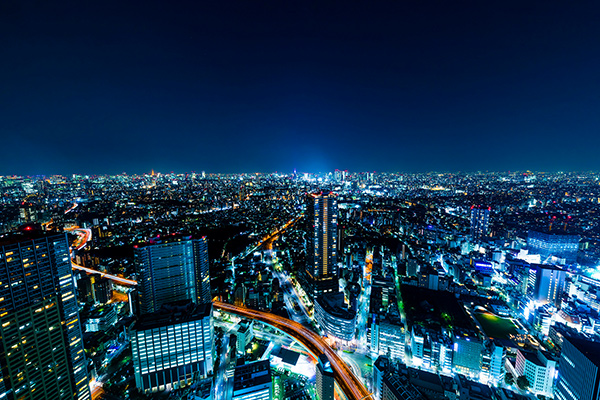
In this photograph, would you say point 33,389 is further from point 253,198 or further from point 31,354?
point 253,198

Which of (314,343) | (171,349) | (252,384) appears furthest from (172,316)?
(314,343)

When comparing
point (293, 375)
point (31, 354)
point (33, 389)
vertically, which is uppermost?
point (31, 354)

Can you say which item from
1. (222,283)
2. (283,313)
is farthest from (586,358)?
(222,283)

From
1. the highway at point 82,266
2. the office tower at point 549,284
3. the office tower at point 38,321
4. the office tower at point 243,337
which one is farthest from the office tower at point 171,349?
the office tower at point 549,284

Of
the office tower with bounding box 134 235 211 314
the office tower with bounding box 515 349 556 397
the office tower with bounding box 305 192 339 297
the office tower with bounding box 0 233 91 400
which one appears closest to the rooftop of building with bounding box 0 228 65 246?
the office tower with bounding box 0 233 91 400

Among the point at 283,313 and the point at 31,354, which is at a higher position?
the point at 31,354

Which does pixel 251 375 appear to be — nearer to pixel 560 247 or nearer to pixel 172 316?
pixel 172 316
